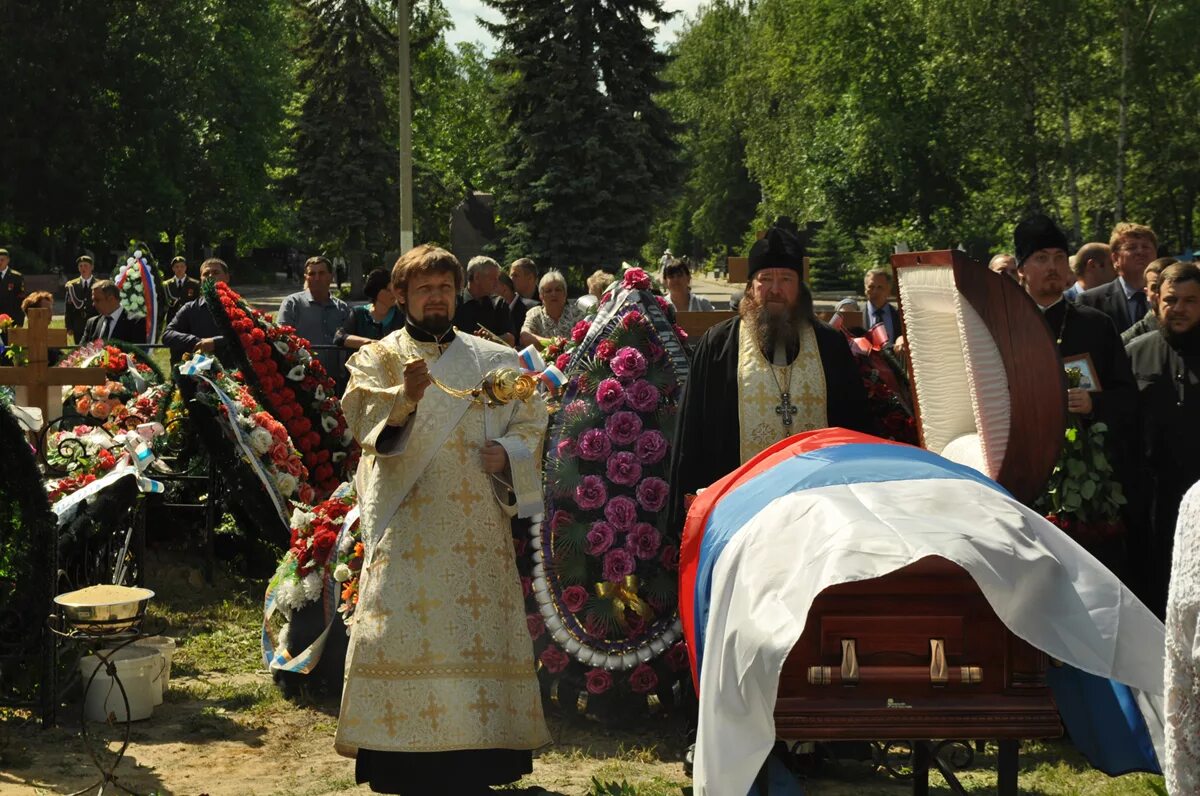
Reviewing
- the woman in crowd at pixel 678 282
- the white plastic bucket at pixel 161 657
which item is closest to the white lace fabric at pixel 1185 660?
the white plastic bucket at pixel 161 657

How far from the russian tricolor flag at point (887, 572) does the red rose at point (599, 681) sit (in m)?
2.31

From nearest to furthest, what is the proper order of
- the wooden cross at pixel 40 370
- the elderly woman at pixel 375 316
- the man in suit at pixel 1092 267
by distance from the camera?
1. the wooden cross at pixel 40 370
2. the man in suit at pixel 1092 267
3. the elderly woman at pixel 375 316

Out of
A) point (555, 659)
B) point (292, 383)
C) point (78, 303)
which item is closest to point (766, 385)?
point (555, 659)

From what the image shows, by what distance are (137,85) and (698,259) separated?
3843cm

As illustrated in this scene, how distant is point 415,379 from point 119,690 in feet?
8.34

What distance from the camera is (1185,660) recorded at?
7.52 feet

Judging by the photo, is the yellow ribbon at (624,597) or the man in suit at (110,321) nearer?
the yellow ribbon at (624,597)

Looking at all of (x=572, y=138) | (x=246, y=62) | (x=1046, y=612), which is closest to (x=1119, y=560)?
(x=1046, y=612)

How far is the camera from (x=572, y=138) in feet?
107

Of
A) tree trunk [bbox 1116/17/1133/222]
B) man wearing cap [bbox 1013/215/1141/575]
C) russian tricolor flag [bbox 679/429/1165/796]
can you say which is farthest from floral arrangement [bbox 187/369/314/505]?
tree trunk [bbox 1116/17/1133/222]

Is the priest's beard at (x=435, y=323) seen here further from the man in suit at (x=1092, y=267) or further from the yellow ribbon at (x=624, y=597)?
the man in suit at (x=1092, y=267)

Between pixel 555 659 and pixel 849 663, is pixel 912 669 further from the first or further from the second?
pixel 555 659

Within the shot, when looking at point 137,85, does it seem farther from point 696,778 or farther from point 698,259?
point 696,778

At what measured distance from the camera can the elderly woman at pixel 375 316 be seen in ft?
35.8
